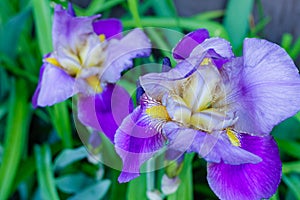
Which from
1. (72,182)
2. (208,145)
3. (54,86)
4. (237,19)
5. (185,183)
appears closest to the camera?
(208,145)

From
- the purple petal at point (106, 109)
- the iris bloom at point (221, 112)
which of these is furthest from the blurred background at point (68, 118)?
the iris bloom at point (221, 112)

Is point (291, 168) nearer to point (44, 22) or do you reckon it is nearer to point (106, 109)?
point (106, 109)

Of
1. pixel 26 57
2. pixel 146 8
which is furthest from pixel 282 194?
pixel 26 57

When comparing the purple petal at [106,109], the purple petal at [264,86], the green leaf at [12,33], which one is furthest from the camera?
the green leaf at [12,33]

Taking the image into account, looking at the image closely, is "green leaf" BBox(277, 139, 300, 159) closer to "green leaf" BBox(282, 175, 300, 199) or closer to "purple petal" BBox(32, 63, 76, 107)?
"green leaf" BBox(282, 175, 300, 199)

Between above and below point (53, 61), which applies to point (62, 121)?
below

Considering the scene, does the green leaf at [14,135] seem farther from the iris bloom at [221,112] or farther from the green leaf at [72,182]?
the iris bloom at [221,112]

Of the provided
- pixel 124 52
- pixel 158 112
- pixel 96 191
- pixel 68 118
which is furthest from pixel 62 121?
pixel 158 112
